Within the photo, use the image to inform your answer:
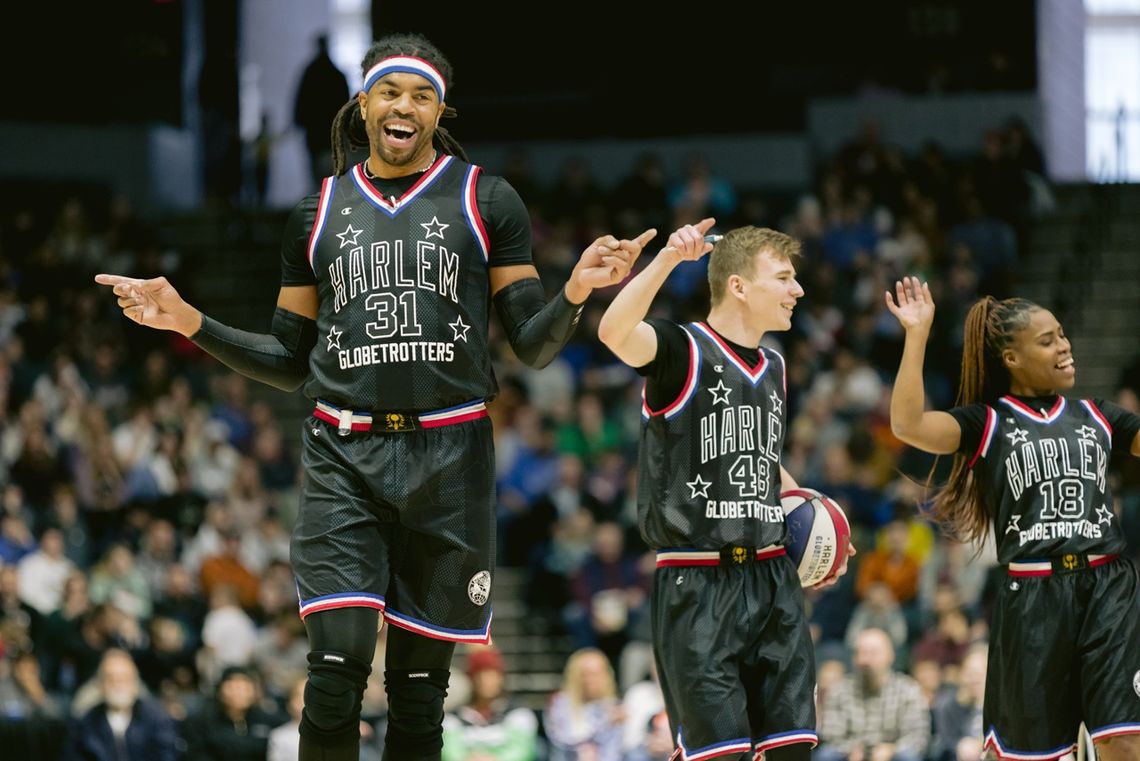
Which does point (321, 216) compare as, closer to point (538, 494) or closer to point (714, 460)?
point (714, 460)

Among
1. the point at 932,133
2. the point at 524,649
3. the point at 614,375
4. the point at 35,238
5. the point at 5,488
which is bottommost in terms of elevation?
the point at 524,649

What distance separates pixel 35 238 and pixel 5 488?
4443mm

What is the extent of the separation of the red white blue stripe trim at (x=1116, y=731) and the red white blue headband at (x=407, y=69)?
309 cm

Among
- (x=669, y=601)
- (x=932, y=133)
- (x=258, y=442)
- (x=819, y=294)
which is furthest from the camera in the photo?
(x=932, y=133)

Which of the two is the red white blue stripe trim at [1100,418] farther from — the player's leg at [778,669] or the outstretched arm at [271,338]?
the outstretched arm at [271,338]

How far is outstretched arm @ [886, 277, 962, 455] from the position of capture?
601cm

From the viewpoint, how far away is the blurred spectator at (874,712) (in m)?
9.97

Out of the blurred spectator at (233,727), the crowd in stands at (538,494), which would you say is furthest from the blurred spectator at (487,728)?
the blurred spectator at (233,727)

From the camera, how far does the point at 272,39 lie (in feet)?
70.5

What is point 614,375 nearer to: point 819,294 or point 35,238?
point 819,294

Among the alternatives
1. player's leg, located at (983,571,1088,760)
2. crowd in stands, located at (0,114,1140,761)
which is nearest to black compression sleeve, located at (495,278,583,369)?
player's leg, located at (983,571,1088,760)

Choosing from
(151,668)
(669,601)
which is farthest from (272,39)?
(669,601)

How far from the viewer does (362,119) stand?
5.71m

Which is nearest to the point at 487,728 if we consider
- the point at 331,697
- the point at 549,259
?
the point at 331,697
